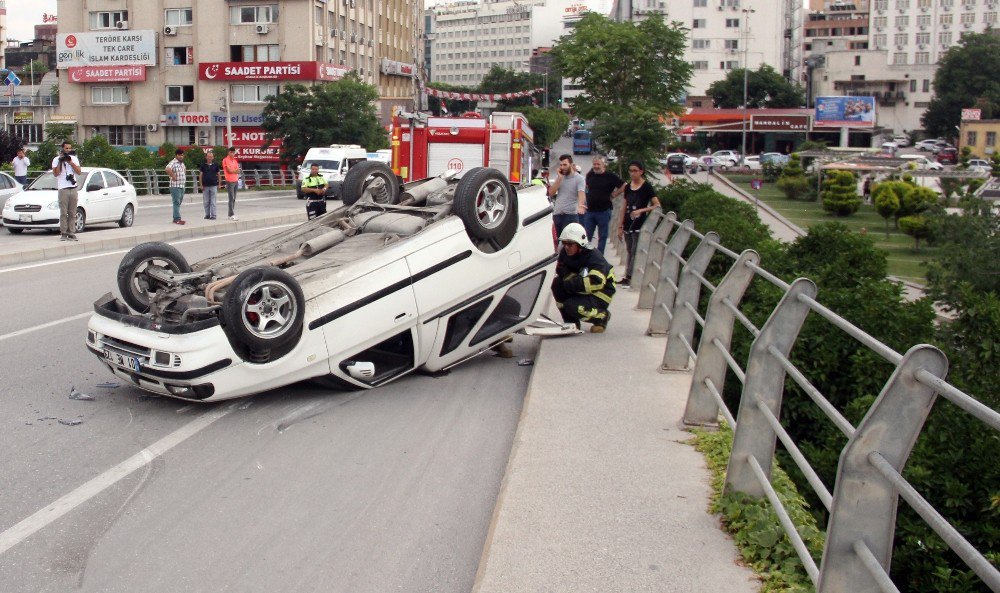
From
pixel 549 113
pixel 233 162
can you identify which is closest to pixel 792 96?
pixel 549 113

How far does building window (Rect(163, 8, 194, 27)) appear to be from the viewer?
84.0 metres

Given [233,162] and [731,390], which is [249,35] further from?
[731,390]

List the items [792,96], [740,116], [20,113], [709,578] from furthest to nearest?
[792,96]
[740,116]
[20,113]
[709,578]

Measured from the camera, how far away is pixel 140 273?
8539mm

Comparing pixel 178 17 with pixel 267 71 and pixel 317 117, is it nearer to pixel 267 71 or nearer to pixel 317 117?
pixel 267 71

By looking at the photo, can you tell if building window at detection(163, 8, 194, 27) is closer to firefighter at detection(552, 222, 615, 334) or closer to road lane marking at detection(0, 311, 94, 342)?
road lane marking at detection(0, 311, 94, 342)

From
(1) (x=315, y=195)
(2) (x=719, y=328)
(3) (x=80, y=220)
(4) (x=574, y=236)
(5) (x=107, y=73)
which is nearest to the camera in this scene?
(2) (x=719, y=328)

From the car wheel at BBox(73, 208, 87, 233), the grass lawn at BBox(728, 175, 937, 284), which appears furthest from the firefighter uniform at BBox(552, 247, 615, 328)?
the car wheel at BBox(73, 208, 87, 233)

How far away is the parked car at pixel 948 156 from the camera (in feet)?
328

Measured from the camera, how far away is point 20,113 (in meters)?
106

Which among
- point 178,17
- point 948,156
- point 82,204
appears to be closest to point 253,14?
point 178,17

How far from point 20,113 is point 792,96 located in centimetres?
8445

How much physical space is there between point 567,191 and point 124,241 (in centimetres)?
1053

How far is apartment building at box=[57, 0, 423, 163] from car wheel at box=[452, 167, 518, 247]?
73142 mm
